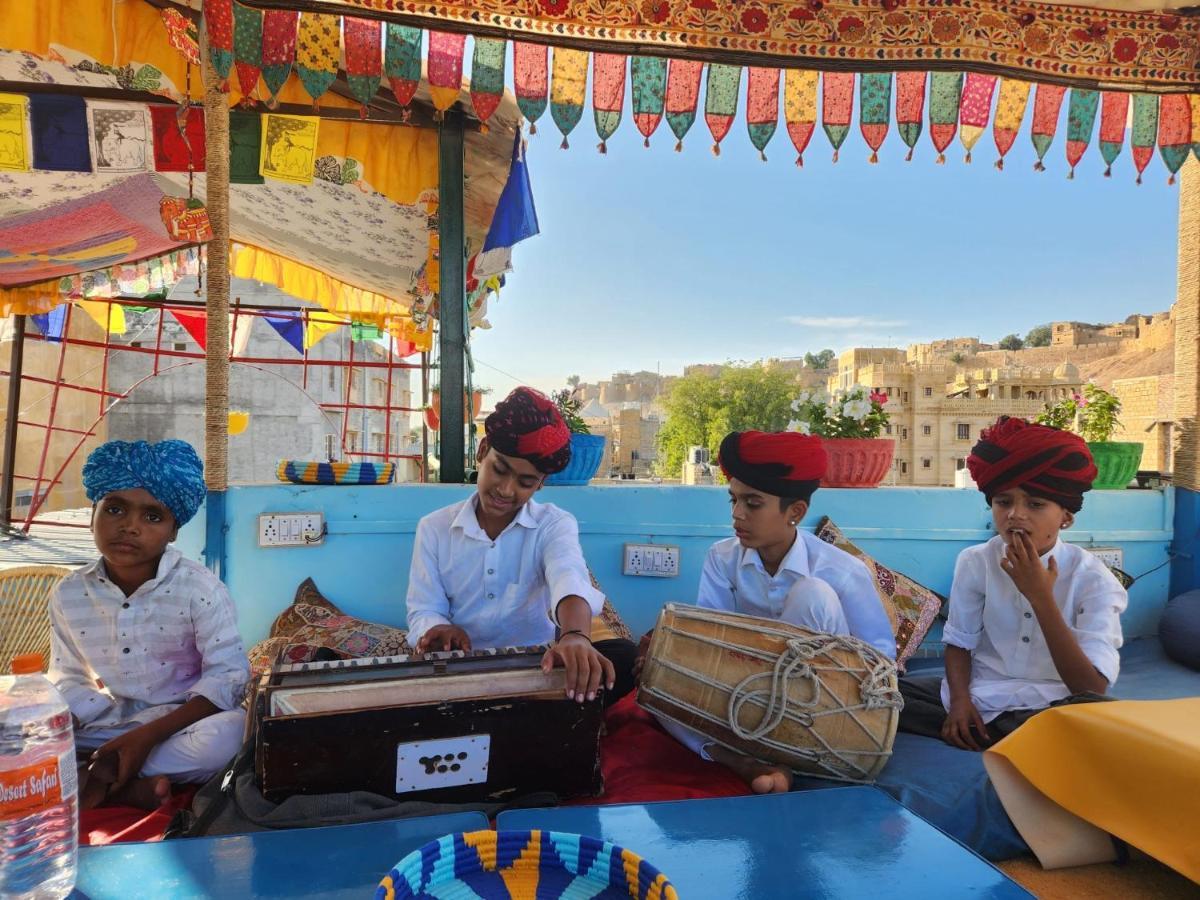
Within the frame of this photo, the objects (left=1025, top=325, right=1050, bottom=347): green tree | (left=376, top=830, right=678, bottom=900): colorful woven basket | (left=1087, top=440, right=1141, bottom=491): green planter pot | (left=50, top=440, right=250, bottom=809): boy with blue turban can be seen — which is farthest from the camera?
(left=1025, top=325, right=1050, bottom=347): green tree

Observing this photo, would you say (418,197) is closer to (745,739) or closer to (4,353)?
(745,739)

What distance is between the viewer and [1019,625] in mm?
2516

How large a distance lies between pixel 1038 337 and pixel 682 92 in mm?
83861

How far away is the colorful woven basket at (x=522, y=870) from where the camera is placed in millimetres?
958

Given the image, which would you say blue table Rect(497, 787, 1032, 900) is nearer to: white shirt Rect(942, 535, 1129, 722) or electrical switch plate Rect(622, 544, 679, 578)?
white shirt Rect(942, 535, 1129, 722)

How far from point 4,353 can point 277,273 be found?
798 centimetres

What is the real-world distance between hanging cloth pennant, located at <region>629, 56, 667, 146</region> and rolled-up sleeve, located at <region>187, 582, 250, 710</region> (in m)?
2.67

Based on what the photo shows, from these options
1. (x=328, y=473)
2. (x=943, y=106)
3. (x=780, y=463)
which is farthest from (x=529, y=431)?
(x=943, y=106)

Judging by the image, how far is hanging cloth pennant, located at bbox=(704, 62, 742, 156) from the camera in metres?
3.49

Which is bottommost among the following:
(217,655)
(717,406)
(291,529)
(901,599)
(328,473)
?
(901,599)

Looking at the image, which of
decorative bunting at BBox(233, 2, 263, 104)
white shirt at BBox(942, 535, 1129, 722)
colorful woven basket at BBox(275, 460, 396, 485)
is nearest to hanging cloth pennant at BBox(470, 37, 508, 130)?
decorative bunting at BBox(233, 2, 263, 104)

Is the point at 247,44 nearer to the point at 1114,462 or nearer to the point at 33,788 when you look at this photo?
the point at 33,788

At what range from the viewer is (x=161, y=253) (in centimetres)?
Answer: 715

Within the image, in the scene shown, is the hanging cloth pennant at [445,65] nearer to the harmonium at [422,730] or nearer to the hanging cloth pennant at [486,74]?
the hanging cloth pennant at [486,74]
